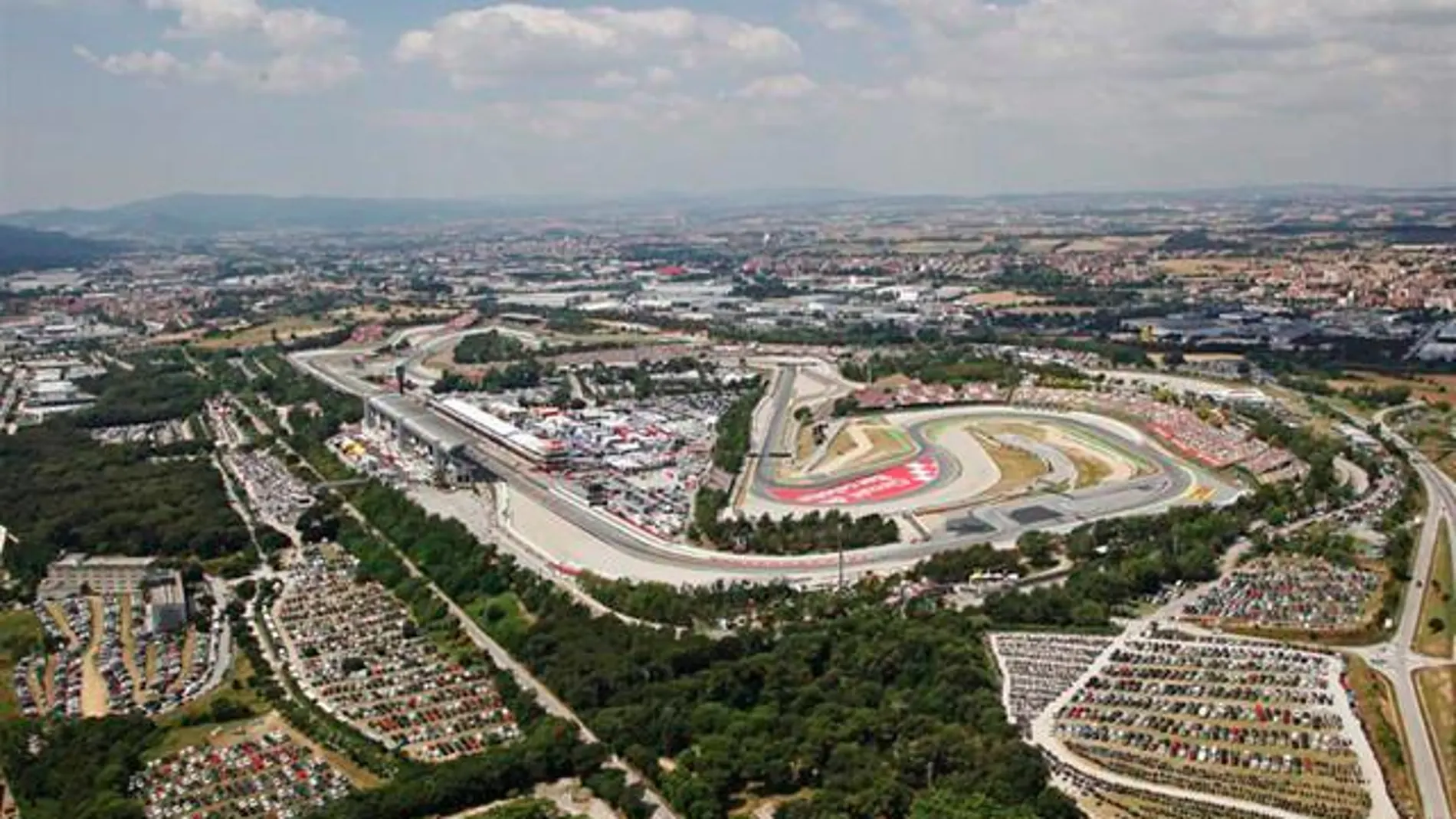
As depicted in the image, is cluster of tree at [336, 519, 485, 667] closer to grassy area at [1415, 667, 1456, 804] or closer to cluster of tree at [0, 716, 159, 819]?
cluster of tree at [0, 716, 159, 819]

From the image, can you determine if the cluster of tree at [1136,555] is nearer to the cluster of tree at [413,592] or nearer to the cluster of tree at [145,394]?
the cluster of tree at [413,592]

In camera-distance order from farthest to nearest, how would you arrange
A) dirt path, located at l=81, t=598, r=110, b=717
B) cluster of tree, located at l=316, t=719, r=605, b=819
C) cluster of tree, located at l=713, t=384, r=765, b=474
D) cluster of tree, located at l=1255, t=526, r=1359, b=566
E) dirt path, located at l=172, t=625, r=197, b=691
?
cluster of tree, located at l=713, t=384, r=765, b=474
cluster of tree, located at l=1255, t=526, r=1359, b=566
dirt path, located at l=172, t=625, r=197, b=691
dirt path, located at l=81, t=598, r=110, b=717
cluster of tree, located at l=316, t=719, r=605, b=819

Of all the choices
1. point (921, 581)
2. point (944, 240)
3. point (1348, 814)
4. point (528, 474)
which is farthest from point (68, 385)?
point (944, 240)

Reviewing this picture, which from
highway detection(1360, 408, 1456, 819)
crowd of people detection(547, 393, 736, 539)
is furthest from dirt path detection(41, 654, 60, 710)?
highway detection(1360, 408, 1456, 819)

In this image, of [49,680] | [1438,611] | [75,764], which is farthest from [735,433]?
[75,764]

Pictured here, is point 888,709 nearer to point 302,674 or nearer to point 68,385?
point 302,674

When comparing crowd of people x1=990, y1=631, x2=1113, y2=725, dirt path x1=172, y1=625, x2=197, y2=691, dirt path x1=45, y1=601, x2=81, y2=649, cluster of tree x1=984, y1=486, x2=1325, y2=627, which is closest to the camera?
crowd of people x1=990, y1=631, x2=1113, y2=725

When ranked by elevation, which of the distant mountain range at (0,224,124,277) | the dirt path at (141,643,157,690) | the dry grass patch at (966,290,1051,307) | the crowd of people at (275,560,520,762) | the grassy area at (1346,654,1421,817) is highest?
the distant mountain range at (0,224,124,277)
